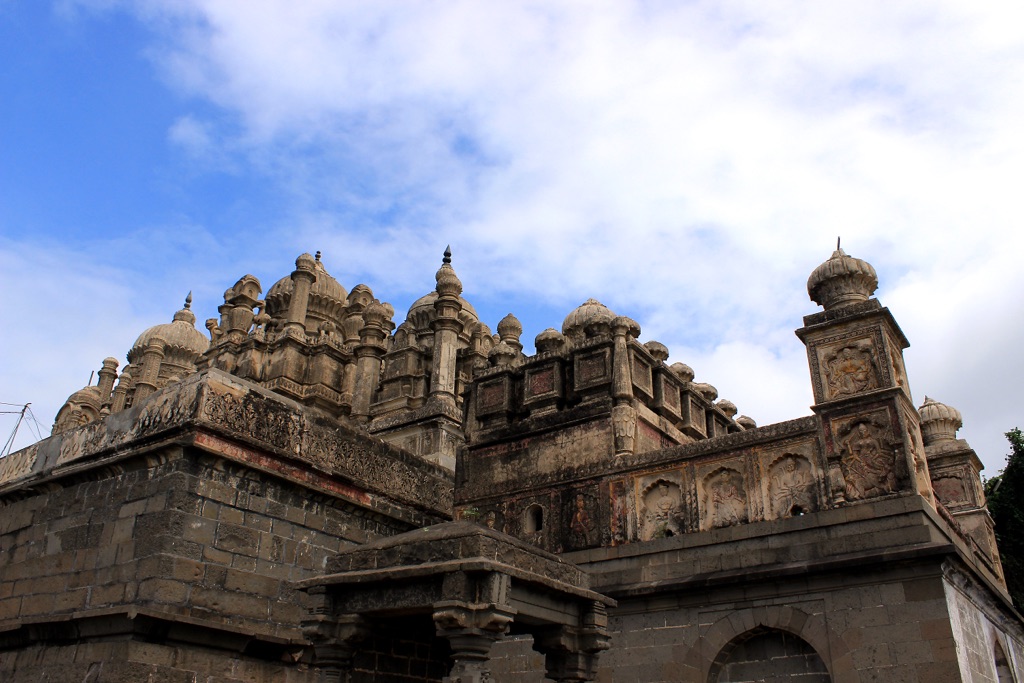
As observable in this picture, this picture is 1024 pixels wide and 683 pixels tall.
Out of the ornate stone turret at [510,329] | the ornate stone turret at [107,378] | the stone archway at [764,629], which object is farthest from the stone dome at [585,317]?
the ornate stone turret at [107,378]

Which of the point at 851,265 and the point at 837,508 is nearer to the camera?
the point at 837,508

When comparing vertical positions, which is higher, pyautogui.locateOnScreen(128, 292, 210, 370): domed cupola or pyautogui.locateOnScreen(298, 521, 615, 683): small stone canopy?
pyautogui.locateOnScreen(128, 292, 210, 370): domed cupola

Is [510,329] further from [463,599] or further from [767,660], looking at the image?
[463,599]

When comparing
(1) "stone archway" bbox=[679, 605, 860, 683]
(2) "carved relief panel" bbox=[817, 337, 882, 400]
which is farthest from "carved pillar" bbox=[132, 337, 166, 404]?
(2) "carved relief panel" bbox=[817, 337, 882, 400]

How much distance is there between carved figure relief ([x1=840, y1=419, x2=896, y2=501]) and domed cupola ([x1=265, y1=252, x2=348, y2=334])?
23.6 metres

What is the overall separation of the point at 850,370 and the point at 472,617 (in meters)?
5.66

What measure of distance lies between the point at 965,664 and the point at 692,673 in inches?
103

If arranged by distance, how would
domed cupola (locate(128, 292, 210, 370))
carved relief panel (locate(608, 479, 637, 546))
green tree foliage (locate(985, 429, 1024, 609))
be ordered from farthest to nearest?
domed cupola (locate(128, 292, 210, 370)) < green tree foliage (locate(985, 429, 1024, 609)) < carved relief panel (locate(608, 479, 637, 546))

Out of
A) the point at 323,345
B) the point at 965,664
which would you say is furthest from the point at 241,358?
the point at 965,664

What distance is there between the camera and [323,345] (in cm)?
2636

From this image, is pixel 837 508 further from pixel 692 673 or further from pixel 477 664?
pixel 477 664

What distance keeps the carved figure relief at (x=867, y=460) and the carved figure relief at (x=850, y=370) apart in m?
0.43

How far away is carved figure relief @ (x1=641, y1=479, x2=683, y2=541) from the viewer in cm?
1009

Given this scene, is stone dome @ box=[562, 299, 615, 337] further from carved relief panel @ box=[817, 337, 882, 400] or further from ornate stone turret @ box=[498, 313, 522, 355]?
ornate stone turret @ box=[498, 313, 522, 355]
